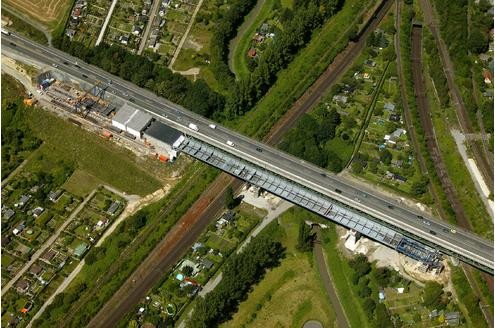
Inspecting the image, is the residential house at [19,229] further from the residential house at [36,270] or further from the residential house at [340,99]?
the residential house at [340,99]

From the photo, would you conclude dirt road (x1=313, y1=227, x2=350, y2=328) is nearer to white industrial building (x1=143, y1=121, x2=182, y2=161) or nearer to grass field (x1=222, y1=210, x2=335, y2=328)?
grass field (x1=222, y1=210, x2=335, y2=328)

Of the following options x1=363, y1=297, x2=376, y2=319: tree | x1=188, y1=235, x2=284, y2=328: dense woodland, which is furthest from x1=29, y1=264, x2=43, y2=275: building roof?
x1=363, y1=297, x2=376, y2=319: tree

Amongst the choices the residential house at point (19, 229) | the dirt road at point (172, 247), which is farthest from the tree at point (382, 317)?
the residential house at point (19, 229)

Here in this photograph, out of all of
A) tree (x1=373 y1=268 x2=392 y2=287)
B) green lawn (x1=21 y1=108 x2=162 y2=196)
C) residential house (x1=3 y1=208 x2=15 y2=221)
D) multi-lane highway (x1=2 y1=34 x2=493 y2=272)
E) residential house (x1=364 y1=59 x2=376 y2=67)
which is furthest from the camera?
residential house (x1=364 y1=59 x2=376 y2=67)

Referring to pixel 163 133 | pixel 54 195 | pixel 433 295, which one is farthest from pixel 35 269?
pixel 433 295

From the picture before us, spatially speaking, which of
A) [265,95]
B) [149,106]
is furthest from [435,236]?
[149,106]

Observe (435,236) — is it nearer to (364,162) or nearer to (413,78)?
(364,162)
